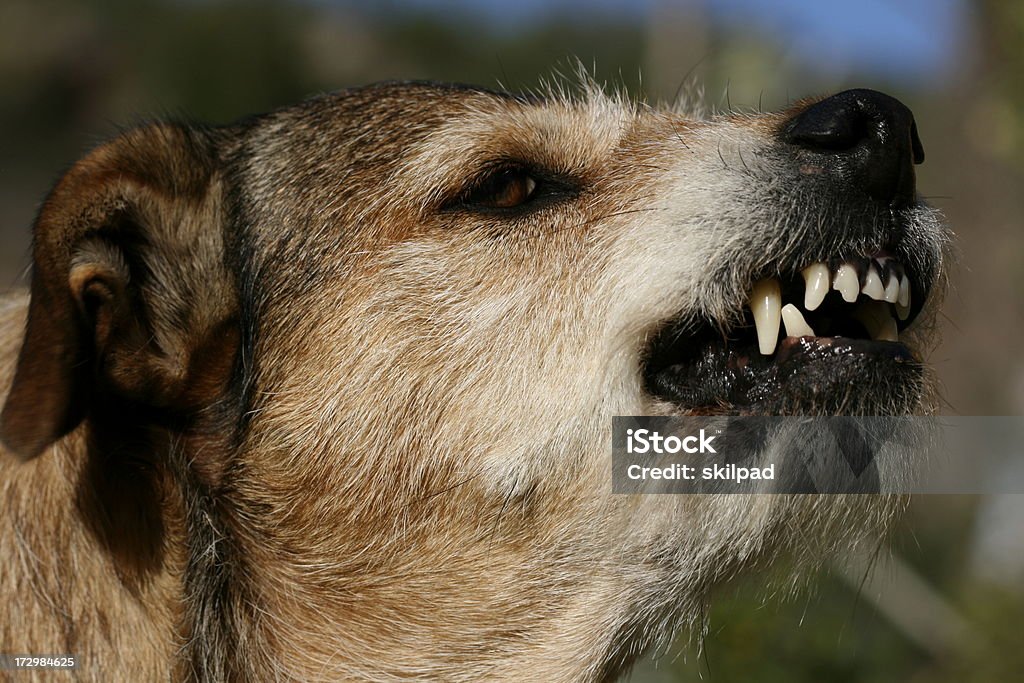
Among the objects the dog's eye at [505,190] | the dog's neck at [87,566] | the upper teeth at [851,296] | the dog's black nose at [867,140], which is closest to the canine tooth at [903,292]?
the upper teeth at [851,296]

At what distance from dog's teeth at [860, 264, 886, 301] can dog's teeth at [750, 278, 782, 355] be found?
27 centimetres

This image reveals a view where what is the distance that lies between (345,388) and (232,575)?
714mm

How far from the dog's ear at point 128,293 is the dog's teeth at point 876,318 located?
2.08 metres

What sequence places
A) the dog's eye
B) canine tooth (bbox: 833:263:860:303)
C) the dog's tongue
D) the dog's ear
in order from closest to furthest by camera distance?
the dog's ear → the dog's tongue → canine tooth (bbox: 833:263:860:303) → the dog's eye

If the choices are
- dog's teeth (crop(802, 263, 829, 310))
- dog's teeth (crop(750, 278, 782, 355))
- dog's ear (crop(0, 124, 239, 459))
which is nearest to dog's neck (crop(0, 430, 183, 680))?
dog's ear (crop(0, 124, 239, 459))

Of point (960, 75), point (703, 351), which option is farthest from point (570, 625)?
point (960, 75)

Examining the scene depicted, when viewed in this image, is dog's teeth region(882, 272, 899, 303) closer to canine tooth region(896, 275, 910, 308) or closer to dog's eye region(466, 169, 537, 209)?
canine tooth region(896, 275, 910, 308)

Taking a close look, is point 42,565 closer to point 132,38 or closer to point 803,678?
point 803,678

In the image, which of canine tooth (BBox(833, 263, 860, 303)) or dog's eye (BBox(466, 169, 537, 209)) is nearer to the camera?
canine tooth (BBox(833, 263, 860, 303))

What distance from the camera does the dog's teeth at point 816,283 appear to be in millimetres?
3232

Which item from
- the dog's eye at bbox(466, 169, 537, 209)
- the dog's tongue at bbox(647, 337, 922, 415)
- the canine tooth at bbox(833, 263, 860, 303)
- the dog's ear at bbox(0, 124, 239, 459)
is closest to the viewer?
the dog's ear at bbox(0, 124, 239, 459)

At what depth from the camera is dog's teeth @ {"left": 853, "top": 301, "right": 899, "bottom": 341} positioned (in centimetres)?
321

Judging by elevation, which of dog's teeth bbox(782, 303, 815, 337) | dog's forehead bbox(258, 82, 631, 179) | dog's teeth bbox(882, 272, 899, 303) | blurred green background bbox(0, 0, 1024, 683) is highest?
dog's forehead bbox(258, 82, 631, 179)
